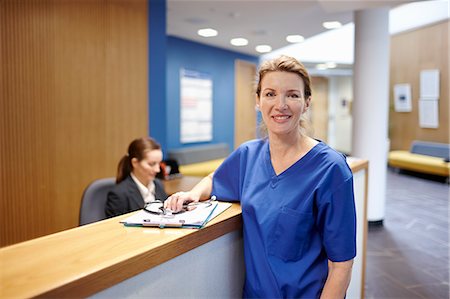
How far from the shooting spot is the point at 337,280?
56.3 inches

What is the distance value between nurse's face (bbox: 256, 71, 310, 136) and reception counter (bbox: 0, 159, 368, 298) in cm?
38

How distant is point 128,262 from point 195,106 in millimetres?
7601

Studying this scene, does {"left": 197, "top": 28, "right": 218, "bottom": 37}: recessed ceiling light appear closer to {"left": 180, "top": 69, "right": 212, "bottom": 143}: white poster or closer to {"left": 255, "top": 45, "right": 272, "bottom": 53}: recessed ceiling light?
{"left": 180, "top": 69, "right": 212, "bottom": 143}: white poster

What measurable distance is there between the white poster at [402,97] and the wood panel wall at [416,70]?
11cm

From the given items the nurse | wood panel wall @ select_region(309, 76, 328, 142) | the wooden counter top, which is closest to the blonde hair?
the nurse

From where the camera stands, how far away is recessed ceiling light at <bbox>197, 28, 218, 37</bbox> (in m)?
7.09

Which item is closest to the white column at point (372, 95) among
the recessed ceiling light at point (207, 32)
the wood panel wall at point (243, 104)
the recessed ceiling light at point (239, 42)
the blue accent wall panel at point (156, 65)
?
the blue accent wall panel at point (156, 65)

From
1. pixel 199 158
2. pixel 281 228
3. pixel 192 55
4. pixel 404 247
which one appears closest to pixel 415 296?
pixel 404 247

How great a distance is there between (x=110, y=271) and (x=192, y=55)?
770 centimetres

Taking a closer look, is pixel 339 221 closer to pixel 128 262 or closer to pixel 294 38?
pixel 128 262

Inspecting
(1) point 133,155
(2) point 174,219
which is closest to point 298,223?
(2) point 174,219

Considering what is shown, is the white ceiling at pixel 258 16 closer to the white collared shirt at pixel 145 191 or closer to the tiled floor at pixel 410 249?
the tiled floor at pixel 410 249

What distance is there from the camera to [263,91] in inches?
60.1

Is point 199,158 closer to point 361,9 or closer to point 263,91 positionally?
point 361,9
